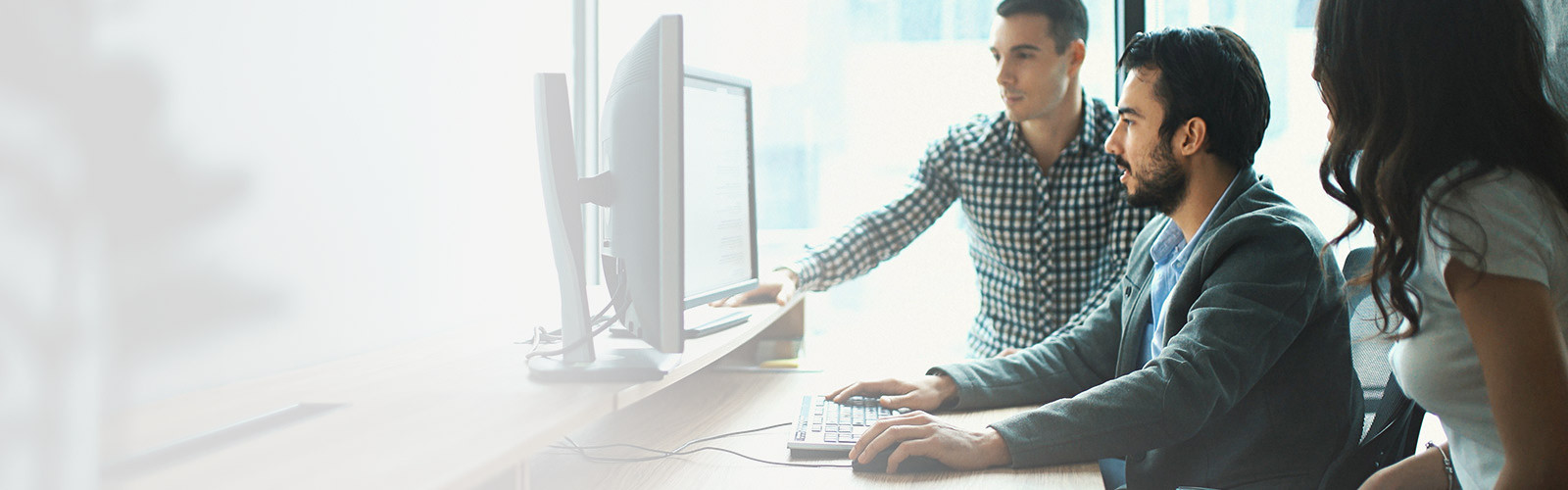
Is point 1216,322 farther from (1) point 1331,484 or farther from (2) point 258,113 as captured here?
(2) point 258,113

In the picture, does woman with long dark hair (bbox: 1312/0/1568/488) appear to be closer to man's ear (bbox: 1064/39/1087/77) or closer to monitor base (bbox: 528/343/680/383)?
monitor base (bbox: 528/343/680/383)

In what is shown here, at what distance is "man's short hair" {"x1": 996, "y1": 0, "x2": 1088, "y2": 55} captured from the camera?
217 cm

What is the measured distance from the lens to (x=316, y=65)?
1.31m

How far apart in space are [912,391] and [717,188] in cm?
43

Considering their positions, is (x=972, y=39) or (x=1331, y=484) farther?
(x=972, y=39)

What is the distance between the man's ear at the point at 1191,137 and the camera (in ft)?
4.74

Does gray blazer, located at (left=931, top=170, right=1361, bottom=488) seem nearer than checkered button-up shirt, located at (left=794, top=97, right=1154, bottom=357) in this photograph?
Yes

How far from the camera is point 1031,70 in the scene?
2.17m

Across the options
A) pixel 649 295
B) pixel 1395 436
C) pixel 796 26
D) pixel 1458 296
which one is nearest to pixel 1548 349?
pixel 1458 296

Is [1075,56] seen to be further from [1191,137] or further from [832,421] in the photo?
[832,421]

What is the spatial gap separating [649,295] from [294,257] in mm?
565

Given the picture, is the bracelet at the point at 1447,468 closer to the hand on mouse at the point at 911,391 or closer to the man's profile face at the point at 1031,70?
the hand on mouse at the point at 911,391

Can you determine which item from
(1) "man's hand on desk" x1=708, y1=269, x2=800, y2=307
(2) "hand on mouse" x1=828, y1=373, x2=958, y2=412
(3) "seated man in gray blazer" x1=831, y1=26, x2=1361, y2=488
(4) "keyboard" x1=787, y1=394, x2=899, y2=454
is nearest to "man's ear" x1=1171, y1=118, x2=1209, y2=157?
(3) "seated man in gray blazer" x1=831, y1=26, x2=1361, y2=488

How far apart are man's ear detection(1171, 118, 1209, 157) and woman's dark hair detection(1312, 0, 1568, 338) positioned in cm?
38
